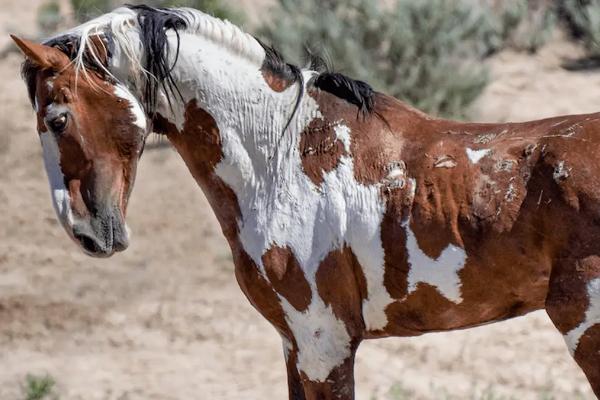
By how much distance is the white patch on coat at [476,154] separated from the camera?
3386mm

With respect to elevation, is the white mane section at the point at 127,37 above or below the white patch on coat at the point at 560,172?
above

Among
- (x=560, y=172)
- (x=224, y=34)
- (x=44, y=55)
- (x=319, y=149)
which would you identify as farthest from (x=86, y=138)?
(x=560, y=172)

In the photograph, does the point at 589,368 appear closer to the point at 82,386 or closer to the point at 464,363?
the point at 464,363

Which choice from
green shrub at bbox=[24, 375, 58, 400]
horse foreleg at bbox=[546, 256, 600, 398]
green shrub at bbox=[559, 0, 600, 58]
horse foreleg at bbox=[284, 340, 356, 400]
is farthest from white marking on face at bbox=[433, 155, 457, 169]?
green shrub at bbox=[559, 0, 600, 58]

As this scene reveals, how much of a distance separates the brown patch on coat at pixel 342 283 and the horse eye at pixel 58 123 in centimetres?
94

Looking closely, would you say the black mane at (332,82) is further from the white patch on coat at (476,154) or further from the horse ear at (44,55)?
the horse ear at (44,55)

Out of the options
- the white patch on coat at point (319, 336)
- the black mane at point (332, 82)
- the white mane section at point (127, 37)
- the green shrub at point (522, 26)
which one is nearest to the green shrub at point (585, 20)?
the green shrub at point (522, 26)

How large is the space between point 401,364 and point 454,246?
260 cm

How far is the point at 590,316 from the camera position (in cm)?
319

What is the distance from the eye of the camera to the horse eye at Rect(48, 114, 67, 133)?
11.4ft

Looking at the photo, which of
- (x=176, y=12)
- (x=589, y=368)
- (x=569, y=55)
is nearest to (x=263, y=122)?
(x=176, y=12)

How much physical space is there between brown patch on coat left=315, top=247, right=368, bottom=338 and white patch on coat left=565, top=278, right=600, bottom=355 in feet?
2.21

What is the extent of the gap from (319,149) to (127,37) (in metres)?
0.72

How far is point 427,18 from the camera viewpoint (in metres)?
8.45
